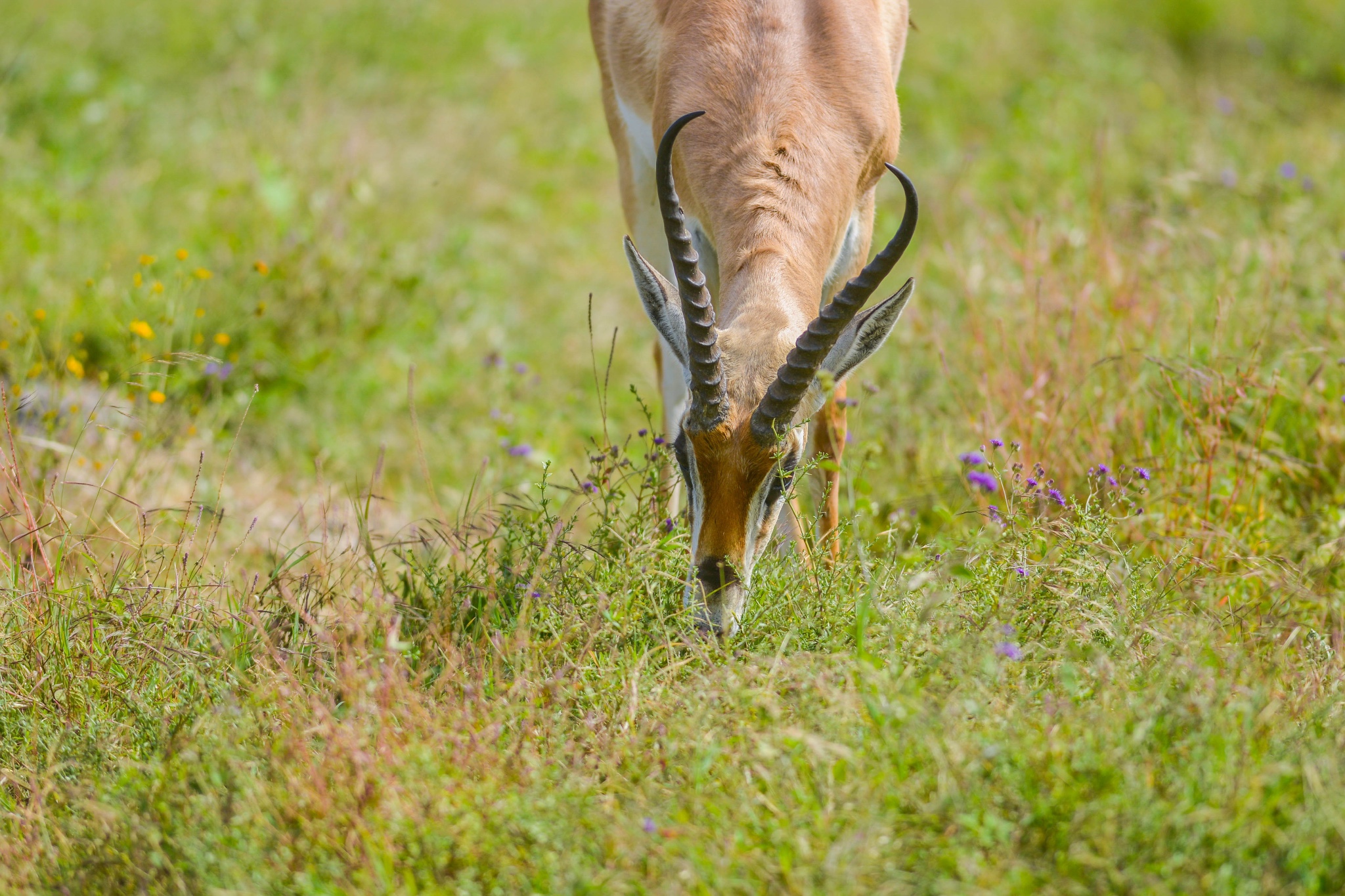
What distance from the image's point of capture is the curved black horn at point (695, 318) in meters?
2.87

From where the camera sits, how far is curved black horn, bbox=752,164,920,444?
2.82 m

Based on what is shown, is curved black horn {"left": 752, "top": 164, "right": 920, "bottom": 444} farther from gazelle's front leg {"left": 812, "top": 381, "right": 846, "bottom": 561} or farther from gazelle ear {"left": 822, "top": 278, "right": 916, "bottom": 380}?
Answer: gazelle's front leg {"left": 812, "top": 381, "right": 846, "bottom": 561}

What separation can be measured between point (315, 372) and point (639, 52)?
2310 millimetres

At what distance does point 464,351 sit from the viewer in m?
5.95

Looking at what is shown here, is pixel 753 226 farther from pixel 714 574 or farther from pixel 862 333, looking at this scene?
pixel 714 574

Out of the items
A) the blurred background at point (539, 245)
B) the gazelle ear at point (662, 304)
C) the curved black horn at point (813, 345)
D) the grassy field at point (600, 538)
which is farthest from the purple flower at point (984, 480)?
the gazelle ear at point (662, 304)

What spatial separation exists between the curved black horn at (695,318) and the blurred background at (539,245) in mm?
567

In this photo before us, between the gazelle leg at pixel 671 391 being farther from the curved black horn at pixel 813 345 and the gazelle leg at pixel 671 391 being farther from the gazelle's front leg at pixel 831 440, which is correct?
the curved black horn at pixel 813 345

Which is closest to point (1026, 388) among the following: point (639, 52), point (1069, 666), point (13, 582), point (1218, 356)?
point (1218, 356)

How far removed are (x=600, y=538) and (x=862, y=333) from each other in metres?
0.91

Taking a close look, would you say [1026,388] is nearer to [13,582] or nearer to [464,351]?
[464,351]

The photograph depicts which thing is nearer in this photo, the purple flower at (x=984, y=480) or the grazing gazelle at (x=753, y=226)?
the grazing gazelle at (x=753, y=226)

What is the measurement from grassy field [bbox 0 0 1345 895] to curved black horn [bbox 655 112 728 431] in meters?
0.24

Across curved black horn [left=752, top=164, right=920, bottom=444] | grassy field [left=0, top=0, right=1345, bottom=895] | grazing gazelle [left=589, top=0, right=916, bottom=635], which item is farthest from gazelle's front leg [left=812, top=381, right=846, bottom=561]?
curved black horn [left=752, top=164, right=920, bottom=444]
